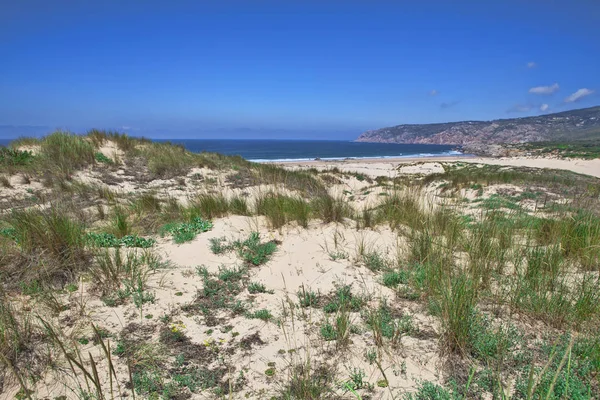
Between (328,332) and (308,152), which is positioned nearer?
(328,332)

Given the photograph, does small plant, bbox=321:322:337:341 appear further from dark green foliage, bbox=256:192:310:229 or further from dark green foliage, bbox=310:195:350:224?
dark green foliage, bbox=310:195:350:224

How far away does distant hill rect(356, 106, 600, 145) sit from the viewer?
71156 mm

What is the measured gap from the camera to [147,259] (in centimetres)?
342

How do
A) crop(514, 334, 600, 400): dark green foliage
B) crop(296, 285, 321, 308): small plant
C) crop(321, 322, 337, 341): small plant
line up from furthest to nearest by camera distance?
crop(296, 285, 321, 308): small plant → crop(321, 322, 337, 341): small plant → crop(514, 334, 600, 400): dark green foliage

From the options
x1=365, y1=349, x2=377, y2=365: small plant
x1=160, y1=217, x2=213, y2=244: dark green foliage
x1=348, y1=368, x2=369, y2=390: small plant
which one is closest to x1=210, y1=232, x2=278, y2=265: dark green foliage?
x1=160, y1=217, x2=213, y2=244: dark green foliage


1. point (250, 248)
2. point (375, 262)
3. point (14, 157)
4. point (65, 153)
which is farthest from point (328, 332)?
point (65, 153)

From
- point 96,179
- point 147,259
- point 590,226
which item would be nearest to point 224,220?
point 147,259

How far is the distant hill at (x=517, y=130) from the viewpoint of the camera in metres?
71.2

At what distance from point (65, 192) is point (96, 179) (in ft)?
6.71

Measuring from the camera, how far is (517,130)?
263 ft

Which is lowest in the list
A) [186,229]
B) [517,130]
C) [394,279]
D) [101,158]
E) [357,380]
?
[357,380]

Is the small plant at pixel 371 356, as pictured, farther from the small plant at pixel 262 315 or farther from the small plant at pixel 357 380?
the small plant at pixel 262 315

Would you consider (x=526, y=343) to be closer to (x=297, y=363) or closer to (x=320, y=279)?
(x=297, y=363)

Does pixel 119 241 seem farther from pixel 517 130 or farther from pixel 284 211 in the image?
pixel 517 130
